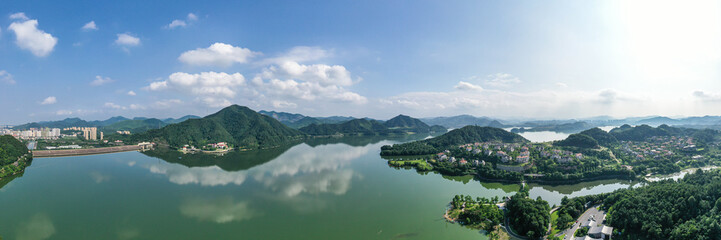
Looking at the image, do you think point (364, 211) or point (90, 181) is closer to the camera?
point (364, 211)

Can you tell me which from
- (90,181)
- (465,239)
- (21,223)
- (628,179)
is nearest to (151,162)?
(90,181)

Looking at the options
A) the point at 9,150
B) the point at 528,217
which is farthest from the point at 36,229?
the point at 9,150

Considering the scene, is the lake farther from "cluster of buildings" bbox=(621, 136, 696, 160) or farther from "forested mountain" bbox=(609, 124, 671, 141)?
"forested mountain" bbox=(609, 124, 671, 141)

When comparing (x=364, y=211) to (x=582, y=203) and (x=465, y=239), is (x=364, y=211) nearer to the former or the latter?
(x=465, y=239)

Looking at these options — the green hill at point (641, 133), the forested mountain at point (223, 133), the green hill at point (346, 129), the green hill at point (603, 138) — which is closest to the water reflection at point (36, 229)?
the forested mountain at point (223, 133)

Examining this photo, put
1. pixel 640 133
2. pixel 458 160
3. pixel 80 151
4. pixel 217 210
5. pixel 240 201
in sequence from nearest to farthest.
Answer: pixel 217 210 → pixel 240 201 → pixel 458 160 → pixel 80 151 → pixel 640 133

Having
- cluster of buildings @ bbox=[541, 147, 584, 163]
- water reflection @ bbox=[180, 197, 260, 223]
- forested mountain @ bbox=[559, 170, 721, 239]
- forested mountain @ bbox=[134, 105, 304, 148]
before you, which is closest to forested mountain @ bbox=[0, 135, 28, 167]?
forested mountain @ bbox=[134, 105, 304, 148]

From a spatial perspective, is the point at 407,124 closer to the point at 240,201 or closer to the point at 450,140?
the point at 450,140
